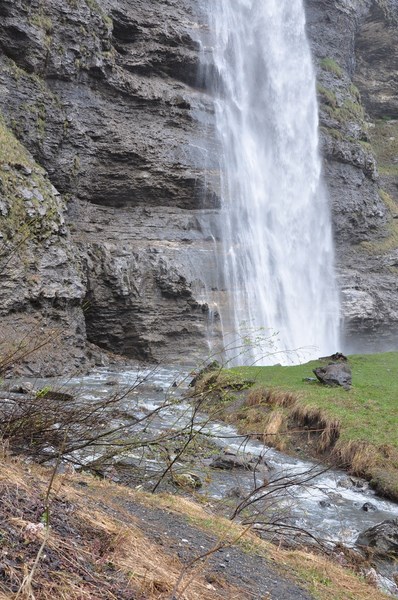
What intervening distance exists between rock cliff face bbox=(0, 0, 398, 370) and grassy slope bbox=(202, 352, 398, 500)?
33.4ft

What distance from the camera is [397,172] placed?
58812 millimetres

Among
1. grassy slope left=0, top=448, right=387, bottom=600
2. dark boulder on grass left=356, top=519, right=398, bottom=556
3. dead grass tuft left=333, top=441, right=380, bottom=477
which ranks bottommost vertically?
dead grass tuft left=333, top=441, right=380, bottom=477

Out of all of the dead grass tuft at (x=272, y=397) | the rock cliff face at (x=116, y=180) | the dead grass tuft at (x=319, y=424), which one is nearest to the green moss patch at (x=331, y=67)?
the rock cliff face at (x=116, y=180)

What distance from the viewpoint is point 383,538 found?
7.61 meters

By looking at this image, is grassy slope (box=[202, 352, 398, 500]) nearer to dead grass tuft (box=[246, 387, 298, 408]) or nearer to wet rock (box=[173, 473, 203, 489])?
dead grass tuft (box=[246, 387, 298, 408])

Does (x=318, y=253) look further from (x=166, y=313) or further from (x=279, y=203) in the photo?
(x=166, y=313)

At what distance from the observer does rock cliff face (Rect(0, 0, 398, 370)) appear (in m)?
24.9

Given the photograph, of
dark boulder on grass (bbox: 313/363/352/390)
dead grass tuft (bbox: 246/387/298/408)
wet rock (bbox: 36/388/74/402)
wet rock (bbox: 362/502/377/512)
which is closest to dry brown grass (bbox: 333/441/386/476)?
wet rock (bbox: 362/502/377/512)

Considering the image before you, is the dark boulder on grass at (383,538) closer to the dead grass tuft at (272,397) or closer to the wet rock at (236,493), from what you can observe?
the wet rock at (236,493)

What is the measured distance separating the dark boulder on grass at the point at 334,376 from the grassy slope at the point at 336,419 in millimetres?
282

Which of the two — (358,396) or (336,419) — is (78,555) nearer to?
(336,419)

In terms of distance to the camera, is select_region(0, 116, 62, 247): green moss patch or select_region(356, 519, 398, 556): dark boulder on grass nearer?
select_region(356, 519, 398, 556): dark boulder on grass

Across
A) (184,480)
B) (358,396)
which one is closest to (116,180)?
(358,396)

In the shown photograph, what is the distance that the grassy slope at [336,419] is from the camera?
456 inches
